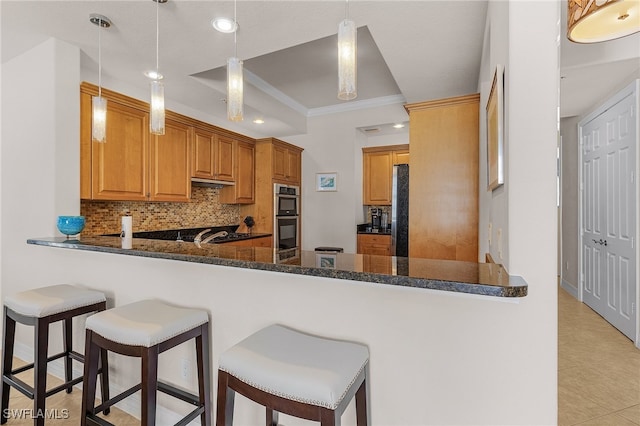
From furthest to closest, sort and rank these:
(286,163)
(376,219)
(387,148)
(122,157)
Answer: (376,219) < (387,148) < (286,163) < (122,157)

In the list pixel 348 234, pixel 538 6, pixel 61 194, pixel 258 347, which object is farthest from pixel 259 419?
pixel 348 234

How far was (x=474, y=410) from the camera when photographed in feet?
3.75

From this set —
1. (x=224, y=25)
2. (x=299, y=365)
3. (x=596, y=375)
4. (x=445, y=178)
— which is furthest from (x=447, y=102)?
(x=596, y=375)

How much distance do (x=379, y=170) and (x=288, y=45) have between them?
2.99 meters

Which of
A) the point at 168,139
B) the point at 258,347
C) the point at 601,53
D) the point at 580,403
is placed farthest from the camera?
the point at 168,139

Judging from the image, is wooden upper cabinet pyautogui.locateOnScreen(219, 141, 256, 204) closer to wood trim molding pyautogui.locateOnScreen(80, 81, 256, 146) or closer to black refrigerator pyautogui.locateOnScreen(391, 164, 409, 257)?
wood trim molding pyautogui.locateOnScreen(80, 81, 256, 146)

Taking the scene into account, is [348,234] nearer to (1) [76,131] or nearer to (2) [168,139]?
(2) [168,139]

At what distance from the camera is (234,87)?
164cm

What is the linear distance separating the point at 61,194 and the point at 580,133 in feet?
18.5

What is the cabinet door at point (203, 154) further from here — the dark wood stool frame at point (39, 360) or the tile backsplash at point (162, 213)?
the dark wood stool frame at point (39, 360)

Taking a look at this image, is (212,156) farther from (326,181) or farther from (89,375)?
(89,375)

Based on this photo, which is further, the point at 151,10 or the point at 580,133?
the point at 580,133

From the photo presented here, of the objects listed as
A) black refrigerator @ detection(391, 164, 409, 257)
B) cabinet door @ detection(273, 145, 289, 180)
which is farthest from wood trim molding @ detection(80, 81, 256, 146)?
black refrigerator @ detection(391, 164, 409, 257)

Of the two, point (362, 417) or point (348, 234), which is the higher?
point (348, 234)
